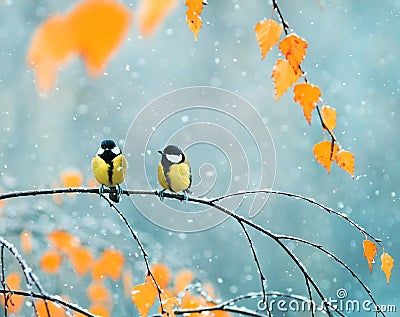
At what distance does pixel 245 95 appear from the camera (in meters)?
5.91

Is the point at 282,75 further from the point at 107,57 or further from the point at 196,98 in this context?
the point at 196,98

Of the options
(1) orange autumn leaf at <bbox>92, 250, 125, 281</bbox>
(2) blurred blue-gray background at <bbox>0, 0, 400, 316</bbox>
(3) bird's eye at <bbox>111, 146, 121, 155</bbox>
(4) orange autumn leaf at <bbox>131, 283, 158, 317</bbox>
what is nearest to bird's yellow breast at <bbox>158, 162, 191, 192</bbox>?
(3) bird's eye at <bbox>111, 146, 121, 155</bbox>

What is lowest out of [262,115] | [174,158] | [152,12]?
[152,12]

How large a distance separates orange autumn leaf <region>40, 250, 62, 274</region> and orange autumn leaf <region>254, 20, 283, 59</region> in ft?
5.70

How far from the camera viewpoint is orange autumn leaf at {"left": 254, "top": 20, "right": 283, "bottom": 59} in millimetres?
503

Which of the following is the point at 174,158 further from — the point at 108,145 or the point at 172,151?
the point at 108,145

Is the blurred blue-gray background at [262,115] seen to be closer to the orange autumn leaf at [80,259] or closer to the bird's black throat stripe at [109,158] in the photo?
the orange autumn leaf at [80,259]

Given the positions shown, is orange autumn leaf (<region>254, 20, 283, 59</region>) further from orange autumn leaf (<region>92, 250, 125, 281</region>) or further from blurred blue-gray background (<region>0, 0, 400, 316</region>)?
blurred blue-gray background (<region>0, 0, 400, 316</region>)

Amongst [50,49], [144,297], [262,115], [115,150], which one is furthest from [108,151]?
[262,115]

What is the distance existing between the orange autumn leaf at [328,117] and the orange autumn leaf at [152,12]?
284 millimetres

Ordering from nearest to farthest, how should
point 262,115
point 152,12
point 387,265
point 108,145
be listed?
point 152,12 < point 387,265 < point 108,145 < point 262,115

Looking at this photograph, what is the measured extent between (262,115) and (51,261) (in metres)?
3.75

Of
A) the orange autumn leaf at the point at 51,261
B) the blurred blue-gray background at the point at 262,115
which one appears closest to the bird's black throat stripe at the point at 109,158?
the orange autumn leaf at the point at 51,261

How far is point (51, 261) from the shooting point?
2.10 metres
